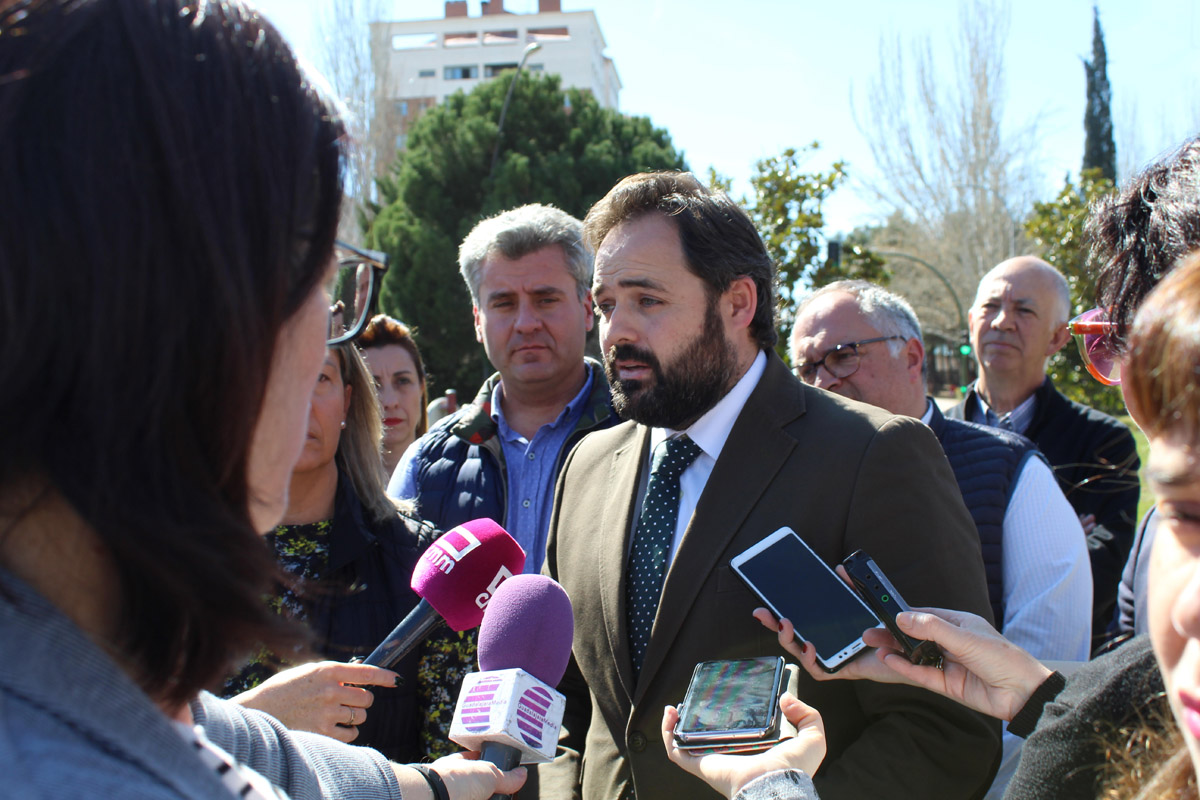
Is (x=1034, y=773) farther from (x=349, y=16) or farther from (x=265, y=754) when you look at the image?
(x=349, y=16)

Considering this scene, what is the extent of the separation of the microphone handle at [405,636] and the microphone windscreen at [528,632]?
19 centimetres

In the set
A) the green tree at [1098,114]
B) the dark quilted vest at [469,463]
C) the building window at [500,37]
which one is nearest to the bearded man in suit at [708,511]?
the dark quilted vest at [469,463]

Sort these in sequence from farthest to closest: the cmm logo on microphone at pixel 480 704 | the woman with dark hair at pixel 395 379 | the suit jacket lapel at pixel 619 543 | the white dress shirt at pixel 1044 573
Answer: the woman with dark hair at pixel 395 379
the white dress shirt at pixel 1044 573
the suit jacket lapel at pixel 619 543
the cmm logo on microphone at pixel 480 704

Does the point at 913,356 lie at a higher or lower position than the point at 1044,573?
higher

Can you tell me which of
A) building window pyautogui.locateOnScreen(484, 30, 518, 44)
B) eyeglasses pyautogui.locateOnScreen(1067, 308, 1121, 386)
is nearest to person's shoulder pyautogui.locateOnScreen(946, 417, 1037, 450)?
eyeglasses pyautogui.locateOnScreen(1067, 308, 1121, 386)

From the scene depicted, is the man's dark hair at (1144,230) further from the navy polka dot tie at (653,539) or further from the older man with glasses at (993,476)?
the older man with glasses at (993,476)

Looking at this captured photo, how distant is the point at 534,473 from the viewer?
12.3 ft

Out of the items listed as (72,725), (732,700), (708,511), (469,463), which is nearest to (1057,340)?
(469,463)

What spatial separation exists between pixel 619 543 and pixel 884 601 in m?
0.80

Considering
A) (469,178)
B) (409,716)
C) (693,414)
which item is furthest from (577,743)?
(469,178)

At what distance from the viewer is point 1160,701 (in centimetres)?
129

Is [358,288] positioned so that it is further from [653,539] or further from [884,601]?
[884,601]

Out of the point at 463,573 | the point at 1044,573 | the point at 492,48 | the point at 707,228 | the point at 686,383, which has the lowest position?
the point at 1044,573

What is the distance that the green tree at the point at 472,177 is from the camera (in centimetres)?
2009
